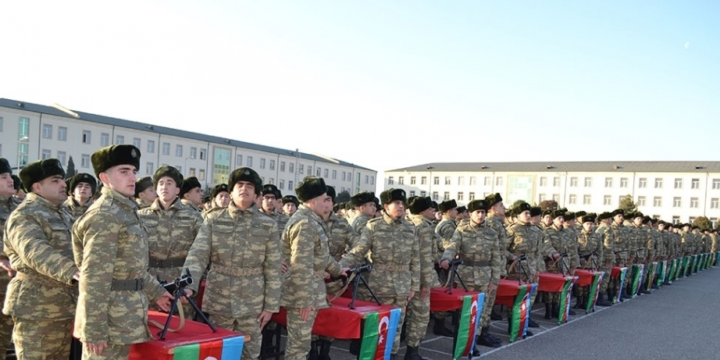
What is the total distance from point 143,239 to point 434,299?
4.18 meters

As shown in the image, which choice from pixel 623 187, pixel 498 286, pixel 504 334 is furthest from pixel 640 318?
pixel 623 187

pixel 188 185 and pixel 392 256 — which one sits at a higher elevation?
pixel 188 185

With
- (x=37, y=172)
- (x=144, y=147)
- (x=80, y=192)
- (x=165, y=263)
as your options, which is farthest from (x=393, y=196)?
(x=144, y=147)

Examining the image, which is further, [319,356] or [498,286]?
[498,286]

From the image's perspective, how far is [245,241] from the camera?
14.4 ft

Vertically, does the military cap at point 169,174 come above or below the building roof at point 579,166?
below

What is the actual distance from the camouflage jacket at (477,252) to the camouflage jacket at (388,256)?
4.63 ft

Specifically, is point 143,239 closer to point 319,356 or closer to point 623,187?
point 319,356

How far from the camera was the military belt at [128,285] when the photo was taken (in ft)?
10.7

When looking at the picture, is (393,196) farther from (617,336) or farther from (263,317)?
(617,336)

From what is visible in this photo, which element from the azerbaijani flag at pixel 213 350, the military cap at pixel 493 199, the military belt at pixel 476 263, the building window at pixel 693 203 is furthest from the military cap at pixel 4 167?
the building window at pixel 693 203

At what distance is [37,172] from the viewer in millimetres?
4121

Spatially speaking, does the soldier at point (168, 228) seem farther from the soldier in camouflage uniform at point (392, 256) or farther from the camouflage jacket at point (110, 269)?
the camouflage jacket at point (110, 269)

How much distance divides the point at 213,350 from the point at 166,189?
2466 mm
